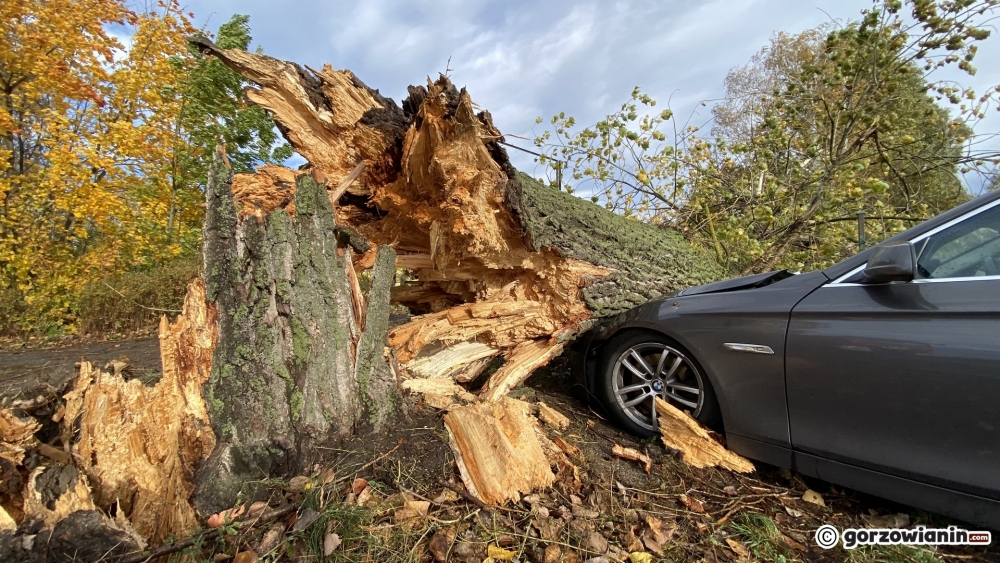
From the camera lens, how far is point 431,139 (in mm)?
2506

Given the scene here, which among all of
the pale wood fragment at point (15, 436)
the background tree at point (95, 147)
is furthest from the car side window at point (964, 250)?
the background tree at point (95, 147)

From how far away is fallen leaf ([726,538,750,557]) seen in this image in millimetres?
1773

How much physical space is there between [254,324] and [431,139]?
143 cm

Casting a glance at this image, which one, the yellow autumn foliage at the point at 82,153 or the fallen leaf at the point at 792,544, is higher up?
the yellow autumn foliage at the point at 82,153

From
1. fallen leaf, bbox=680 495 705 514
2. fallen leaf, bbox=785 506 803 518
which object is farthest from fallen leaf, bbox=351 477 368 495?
fallen leaf, bbox=785 506 803 518

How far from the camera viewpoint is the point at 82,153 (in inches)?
335

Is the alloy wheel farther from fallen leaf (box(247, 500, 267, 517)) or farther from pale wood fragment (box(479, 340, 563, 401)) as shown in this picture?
fallen leaf (box(247, 500, 267, 517))

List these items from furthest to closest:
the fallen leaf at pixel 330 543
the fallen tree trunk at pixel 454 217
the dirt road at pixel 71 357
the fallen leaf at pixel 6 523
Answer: the dirt road at pixel 71 357 → the fallen tree trunk at pixel 454 217 → the fallen leaf at pixel 330 543 → the fallen leaf at pixel 6 523

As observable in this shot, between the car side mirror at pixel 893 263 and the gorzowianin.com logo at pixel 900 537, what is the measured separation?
1.20m

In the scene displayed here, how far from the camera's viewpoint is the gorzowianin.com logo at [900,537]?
1.89m

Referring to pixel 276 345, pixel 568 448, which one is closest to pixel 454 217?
pixel 276 345

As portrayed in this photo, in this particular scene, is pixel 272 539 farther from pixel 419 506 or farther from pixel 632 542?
pixel 632 542

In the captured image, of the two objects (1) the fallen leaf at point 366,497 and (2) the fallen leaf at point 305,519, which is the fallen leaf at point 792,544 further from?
(2) the fallen leaf at point 305,519

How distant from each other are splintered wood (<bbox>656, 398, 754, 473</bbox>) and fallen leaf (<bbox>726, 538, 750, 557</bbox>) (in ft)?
1.85
